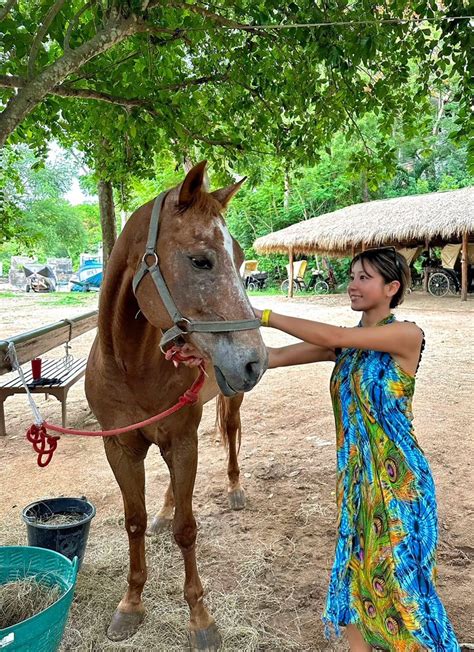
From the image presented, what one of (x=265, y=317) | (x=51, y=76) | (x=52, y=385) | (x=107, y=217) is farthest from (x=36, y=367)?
(x=265, y=317)

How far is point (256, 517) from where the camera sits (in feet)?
11.7

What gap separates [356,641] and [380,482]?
694 mm

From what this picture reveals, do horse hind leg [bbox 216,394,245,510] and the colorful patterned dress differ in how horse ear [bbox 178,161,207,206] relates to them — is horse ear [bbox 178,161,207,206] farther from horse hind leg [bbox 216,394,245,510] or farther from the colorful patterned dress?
horse hind leg [bbox 216,394,245,510]

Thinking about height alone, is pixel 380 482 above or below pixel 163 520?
above

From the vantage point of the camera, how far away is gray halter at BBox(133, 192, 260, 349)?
1.63 m

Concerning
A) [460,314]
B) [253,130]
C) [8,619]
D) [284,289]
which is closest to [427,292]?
[460,314]

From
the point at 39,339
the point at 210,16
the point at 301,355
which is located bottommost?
the point at 39,339

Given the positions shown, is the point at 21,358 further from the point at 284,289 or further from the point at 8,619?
the point at 284,289

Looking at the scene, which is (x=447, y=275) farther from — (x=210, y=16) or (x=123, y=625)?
(x=123, y=625)

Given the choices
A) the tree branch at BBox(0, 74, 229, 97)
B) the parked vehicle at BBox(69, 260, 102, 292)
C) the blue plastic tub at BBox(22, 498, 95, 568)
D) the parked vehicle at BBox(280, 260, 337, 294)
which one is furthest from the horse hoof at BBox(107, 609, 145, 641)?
the parked vehicle at BBox(69, 260, 102, 292)

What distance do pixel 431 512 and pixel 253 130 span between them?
4.22 metres

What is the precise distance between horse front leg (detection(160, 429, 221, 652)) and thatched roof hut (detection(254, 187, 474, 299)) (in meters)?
15.6

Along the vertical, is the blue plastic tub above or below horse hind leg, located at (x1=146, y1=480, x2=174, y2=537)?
above

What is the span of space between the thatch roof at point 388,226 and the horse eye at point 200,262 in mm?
16320
